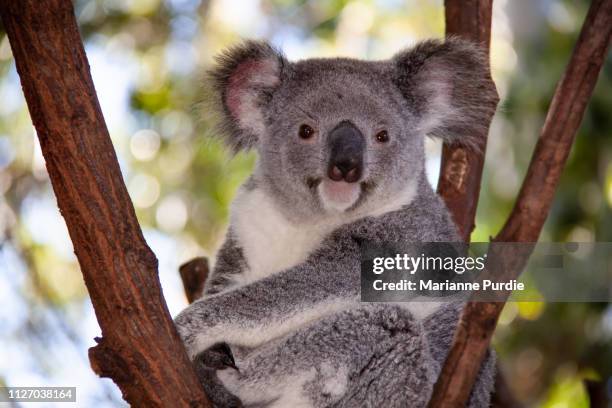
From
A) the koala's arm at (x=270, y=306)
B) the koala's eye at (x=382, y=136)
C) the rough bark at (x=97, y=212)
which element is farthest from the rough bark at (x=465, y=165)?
the rough bark at (x=97, y=212)

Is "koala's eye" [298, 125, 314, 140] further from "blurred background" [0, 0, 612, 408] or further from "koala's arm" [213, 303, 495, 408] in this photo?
"blurred background" [0, 0, 612, 408]

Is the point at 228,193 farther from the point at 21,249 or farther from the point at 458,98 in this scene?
the point at 458,98

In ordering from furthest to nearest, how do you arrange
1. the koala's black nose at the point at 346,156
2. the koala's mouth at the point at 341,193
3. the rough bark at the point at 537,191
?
the koala's mouth at the point at 341,193 → the koala's black nose at the point at 346,156 → the rough bark at the point at 537,191

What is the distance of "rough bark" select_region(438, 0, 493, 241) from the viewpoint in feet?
14.9

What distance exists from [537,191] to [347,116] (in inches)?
46.3

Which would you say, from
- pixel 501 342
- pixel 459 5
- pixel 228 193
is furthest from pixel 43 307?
pixel 501 342

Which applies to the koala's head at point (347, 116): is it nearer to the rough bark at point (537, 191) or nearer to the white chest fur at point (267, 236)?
the white chest fur at point (267, 236)

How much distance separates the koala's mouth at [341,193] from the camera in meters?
3.61

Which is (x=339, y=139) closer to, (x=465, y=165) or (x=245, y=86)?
(x=245, y=86)

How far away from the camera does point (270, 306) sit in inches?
128

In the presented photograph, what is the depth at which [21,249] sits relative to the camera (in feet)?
16.2

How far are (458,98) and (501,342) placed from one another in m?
6.22

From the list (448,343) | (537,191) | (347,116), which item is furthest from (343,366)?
(347,116)

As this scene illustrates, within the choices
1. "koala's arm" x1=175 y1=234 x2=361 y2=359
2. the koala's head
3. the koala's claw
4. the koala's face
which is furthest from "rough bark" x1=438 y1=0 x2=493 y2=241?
the koala's claw
